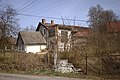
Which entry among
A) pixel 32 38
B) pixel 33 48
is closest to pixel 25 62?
pixel 33 48

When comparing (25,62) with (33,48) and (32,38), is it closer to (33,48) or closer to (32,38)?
(33,48)

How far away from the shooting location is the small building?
140 feet

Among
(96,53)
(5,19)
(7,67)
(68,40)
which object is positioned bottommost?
Answer: (7,67)

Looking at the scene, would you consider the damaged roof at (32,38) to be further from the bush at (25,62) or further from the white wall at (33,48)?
the bush at (25,62)

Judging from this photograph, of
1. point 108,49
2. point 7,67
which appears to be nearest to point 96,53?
point 108,49

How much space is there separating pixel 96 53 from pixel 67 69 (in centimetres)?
336

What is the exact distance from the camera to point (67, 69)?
56.8 ft

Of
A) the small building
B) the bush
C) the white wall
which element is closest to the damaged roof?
the small building

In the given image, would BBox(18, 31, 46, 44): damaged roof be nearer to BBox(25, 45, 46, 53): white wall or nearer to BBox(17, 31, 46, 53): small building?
BBox(17, 31, 46, 53): small building

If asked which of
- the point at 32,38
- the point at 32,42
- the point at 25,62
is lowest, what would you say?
the point at 25,62

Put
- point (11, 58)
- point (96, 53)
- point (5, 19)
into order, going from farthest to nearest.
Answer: point (5, 19) < point (11, 58) < point (96, 53)

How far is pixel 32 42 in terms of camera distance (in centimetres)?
4284

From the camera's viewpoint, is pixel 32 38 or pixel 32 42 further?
pixel 32 38

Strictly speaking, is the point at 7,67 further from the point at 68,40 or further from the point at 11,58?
the point at 68,40
